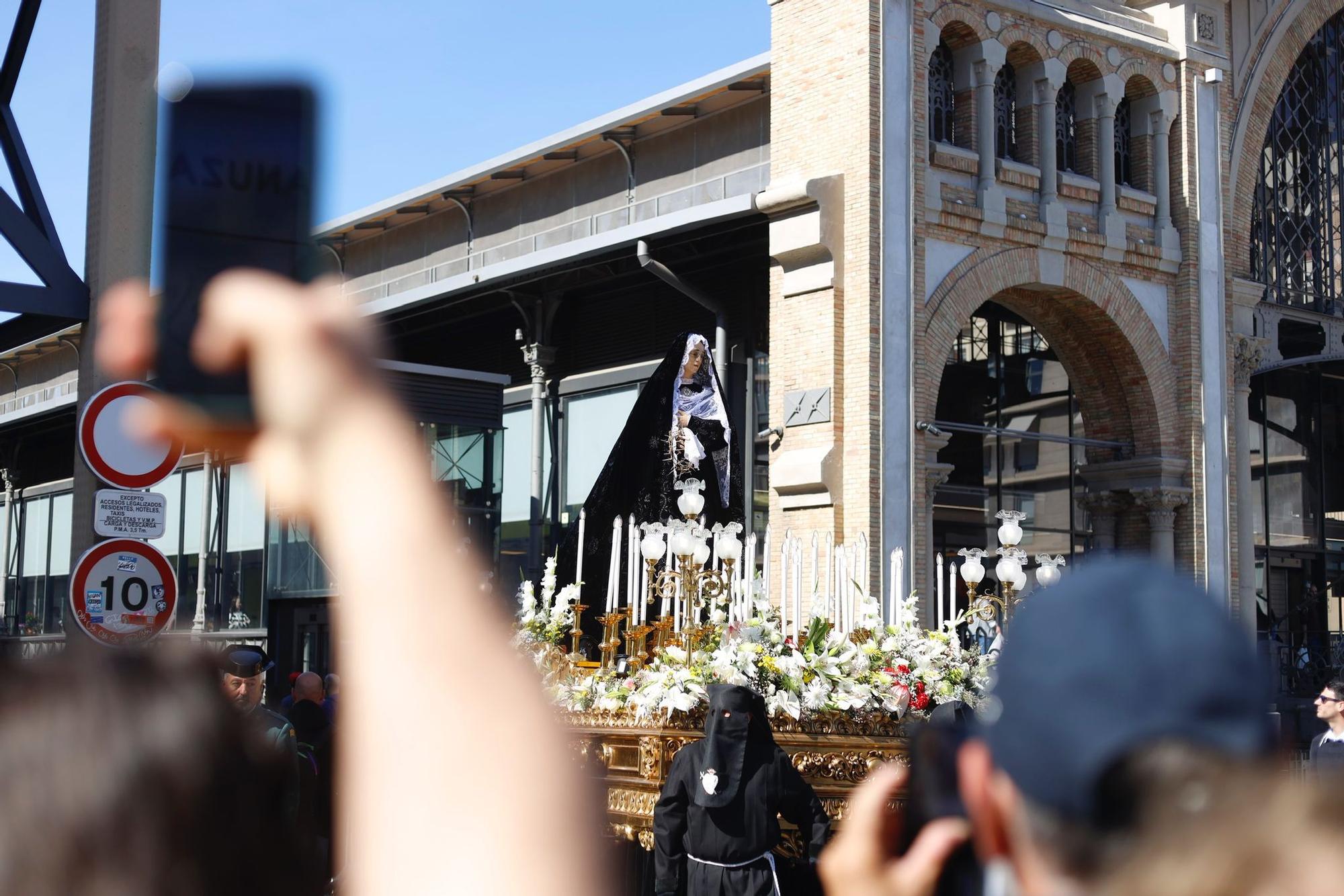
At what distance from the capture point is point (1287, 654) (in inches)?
993

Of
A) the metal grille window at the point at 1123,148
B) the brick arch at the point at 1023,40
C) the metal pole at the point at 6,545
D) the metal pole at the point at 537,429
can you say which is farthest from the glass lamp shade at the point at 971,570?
the metal pole at the point at 6,545

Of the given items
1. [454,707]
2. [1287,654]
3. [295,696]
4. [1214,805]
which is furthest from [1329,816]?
[1287,654]

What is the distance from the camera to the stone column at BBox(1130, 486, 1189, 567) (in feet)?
71.5

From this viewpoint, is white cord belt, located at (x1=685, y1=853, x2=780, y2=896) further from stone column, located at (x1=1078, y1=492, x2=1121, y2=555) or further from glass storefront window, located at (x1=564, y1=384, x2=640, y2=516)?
glass storefront window, located at (x1=564, y1=384, x2=640, y2=516)

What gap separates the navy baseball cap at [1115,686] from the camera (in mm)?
1225

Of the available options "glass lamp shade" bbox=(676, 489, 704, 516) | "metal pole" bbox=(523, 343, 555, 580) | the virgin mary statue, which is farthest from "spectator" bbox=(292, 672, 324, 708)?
"metal pole" bbox=(523, 343, 555, 580)

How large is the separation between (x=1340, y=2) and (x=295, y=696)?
21.6m

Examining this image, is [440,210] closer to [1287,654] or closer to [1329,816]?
[1287,654]

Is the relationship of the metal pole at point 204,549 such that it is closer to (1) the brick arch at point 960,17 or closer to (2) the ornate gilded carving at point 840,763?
(1) the brick arch at point 960,17

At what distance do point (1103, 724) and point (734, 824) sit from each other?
7.39m

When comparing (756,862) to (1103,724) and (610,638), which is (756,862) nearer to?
(610,638)

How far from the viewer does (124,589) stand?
7.62 meters

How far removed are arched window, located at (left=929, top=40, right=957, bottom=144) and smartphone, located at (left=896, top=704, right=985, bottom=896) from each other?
19023mm

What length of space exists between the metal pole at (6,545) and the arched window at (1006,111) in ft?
86.1
